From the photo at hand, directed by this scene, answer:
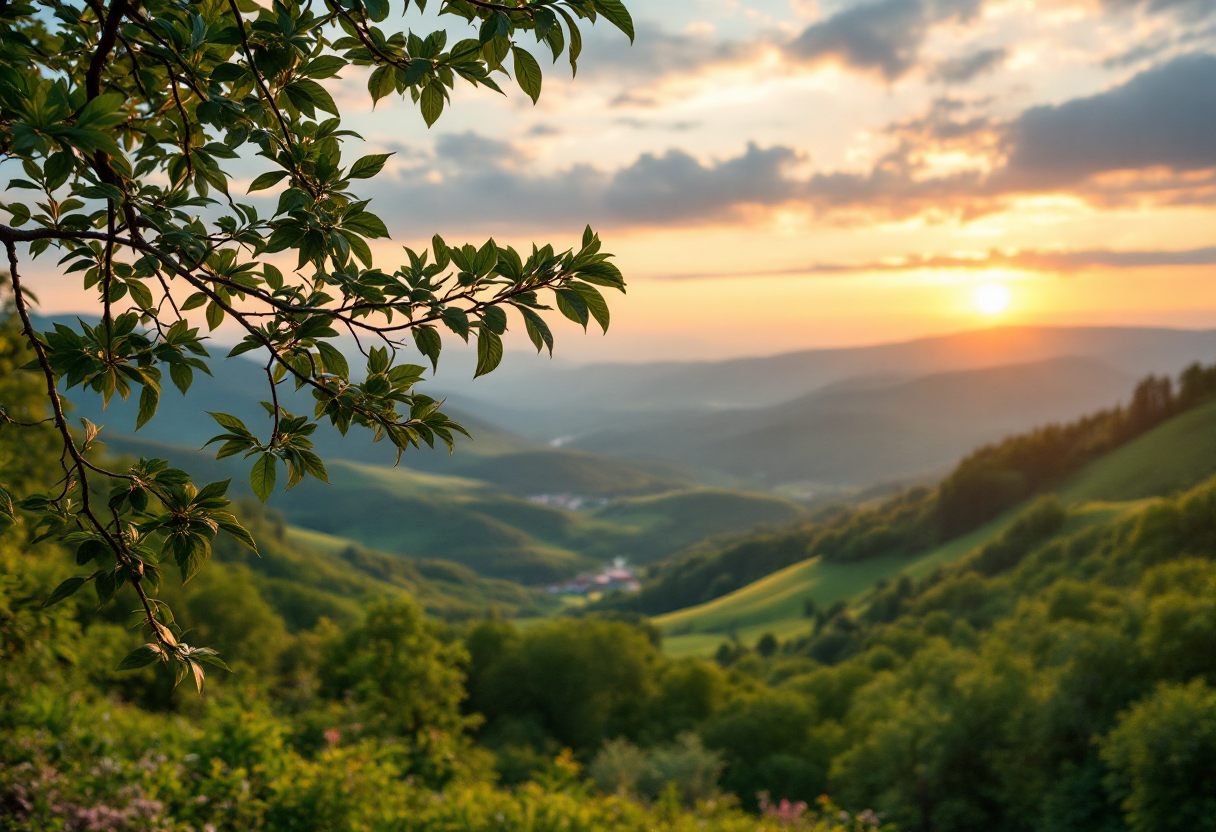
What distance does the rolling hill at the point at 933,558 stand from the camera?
11225 cm

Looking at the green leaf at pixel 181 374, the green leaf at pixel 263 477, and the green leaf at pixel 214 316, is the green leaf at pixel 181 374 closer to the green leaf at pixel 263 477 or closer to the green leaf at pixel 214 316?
the green leaf at pixel 263 477

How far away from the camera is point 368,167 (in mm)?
2346

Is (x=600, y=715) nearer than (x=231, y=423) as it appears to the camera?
No

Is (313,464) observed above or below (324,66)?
below

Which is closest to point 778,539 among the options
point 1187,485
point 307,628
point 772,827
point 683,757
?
point 1187,485

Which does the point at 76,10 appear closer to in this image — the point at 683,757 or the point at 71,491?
the point at 71,491

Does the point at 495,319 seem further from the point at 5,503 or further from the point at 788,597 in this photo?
the point at 788,597

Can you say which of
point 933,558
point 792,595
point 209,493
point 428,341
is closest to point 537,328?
point 428,341

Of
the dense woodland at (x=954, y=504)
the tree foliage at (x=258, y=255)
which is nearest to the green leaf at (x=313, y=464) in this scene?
the tree foliage at (x=258, y=255)

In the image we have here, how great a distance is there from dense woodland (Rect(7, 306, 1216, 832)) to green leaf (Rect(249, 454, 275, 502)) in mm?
519

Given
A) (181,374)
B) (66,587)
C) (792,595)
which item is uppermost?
(181,374)

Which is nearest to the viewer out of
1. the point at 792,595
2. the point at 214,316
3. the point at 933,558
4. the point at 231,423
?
the point at 231,423

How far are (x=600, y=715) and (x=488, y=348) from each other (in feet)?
169

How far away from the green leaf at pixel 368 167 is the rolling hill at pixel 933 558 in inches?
4288
